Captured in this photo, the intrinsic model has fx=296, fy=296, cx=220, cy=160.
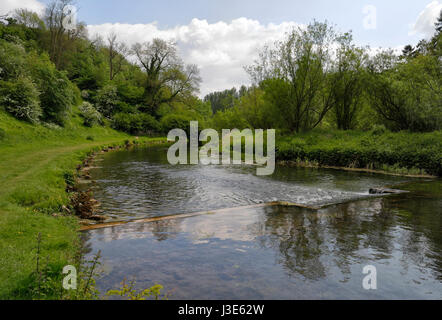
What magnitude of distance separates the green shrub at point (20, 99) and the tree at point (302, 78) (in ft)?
70.2

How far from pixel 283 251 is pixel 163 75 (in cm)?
5450

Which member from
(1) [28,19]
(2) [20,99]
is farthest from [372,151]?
(1) [28,19]

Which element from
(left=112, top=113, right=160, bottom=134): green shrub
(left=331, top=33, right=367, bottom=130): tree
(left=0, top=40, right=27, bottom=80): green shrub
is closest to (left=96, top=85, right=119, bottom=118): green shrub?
(left=112, top=113, right=160, bottom=134): green shrub

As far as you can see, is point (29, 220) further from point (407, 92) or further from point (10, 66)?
point (407, 92)

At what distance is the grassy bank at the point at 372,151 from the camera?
17609 millimetres

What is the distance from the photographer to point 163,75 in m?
56.6

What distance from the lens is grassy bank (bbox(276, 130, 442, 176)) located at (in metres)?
17.6

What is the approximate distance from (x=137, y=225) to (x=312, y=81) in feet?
79.8

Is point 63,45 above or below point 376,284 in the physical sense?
above

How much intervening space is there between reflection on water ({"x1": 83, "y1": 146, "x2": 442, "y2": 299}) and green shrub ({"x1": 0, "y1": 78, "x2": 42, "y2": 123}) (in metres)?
18.7

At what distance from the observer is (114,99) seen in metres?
50.8

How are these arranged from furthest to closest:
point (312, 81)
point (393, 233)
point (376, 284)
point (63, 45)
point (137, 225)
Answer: point (63, 45), point (312, 81), point (137, 225), point (393, 233), point (376, 284)
